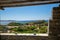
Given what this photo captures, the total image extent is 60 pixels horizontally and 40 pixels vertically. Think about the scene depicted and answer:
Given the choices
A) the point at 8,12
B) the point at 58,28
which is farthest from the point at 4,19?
the point at 58,28

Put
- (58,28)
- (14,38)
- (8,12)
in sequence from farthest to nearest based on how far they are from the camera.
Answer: (8,12)
(14,38)
(58,28)

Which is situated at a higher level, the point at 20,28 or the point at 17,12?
the point at 17,12

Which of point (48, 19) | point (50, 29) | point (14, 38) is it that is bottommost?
point (14, 38)

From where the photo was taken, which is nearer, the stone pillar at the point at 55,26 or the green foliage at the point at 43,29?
the stone pillar at the point at 55,26

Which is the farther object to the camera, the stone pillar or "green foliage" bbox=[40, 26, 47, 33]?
"green foliage" bbox=[40, 26, 47, 33]

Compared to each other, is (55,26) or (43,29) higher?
(55,26)

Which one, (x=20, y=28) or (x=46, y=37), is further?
→ (x=20, y=28)

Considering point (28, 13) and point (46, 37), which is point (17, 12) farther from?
point (46, 37)

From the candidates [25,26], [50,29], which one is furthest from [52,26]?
[25,26]

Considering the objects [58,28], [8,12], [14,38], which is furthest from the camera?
[8,12]

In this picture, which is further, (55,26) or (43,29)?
(43,29)
